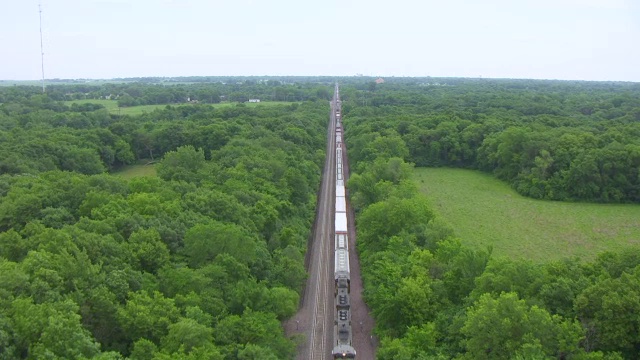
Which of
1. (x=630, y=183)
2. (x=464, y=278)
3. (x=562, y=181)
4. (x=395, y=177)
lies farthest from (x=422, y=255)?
(x=630, y=183)

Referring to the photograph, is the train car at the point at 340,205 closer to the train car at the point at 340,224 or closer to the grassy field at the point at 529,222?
the train car at the point at 340,224

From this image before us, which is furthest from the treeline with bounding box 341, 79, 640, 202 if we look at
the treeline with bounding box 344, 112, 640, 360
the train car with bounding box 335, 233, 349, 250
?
the treeline with bounding box 344, 112, 640, 360

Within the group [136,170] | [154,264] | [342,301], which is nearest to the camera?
[154,264]

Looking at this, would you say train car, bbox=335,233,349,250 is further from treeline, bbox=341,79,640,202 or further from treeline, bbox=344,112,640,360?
treeline, bbox=341,79,640,202

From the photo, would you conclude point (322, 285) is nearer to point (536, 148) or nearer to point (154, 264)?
point (154, 264)

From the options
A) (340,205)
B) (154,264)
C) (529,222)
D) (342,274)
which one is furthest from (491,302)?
(529,222)

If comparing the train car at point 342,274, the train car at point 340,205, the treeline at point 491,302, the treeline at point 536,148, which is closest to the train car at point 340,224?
the train car at point 340,205

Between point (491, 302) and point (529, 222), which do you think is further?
point (529, 222)
